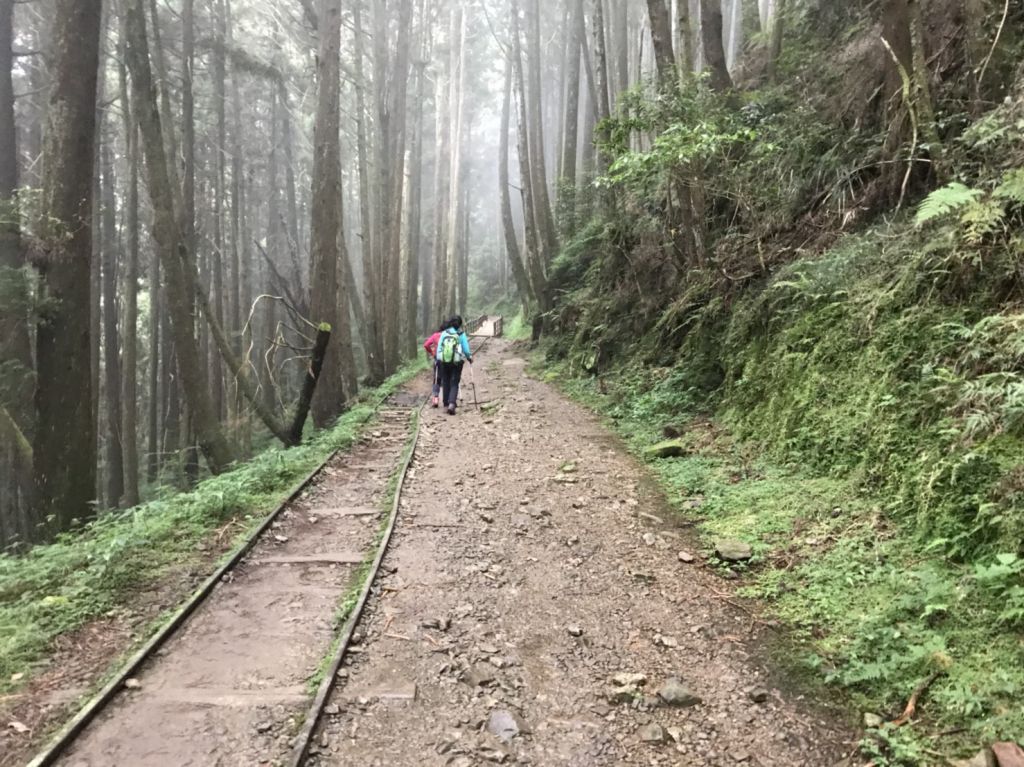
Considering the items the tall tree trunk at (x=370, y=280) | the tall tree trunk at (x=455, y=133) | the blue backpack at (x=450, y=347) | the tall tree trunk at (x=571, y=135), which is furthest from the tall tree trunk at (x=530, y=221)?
the blue backpack at (x=450, y=347)

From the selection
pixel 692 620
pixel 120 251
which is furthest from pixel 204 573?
pixel 120 251

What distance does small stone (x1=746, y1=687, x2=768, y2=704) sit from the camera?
3811mm

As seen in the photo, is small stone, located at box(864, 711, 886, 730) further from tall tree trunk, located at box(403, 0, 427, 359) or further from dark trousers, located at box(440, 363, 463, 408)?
tall tree trunk, located at box(403, 0, 427, 359)

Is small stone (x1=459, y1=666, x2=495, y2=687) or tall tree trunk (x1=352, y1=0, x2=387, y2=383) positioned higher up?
tall tree trunk (x1=352, y1=0, x2=387, y2=383)

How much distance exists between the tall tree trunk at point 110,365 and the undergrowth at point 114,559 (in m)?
8.03

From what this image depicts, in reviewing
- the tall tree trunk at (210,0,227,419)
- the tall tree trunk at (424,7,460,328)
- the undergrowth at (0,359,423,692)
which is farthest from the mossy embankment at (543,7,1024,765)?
the tall tree trunk at (424,7,460,328)

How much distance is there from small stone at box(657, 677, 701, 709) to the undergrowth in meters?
3.58

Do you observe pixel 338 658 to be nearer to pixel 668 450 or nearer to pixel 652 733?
pixel 652 733

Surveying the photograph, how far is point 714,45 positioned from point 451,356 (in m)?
7.19

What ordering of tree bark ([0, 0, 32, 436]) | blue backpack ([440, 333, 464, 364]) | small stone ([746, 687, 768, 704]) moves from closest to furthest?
small stone ([746, 687, 768, 704]) < tree bark ([0, 0, 32, 436]) < blue backpack ([440, 333, 464, 364])

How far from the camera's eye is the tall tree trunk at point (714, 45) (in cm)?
1119

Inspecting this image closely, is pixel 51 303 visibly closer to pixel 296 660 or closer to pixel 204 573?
pixel 204 573

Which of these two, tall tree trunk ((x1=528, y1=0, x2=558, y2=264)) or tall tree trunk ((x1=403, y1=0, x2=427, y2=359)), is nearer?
tall tree trunk ((x1=528, y1=0, x2=558, y2=264))

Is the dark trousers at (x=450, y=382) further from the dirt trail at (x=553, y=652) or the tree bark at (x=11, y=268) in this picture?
the tree bark at (x=11, y=268)
